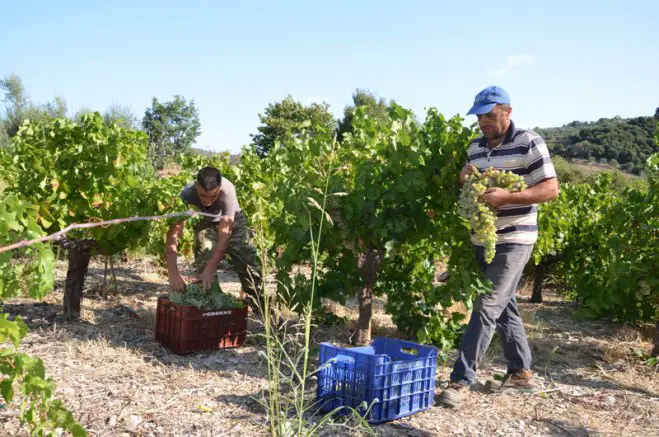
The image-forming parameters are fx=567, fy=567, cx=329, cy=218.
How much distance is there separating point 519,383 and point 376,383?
4.27 feet

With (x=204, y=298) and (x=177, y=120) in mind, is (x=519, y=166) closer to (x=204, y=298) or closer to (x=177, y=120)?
(x=204, y=298)

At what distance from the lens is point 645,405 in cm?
367

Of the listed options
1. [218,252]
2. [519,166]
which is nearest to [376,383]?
[519,166]

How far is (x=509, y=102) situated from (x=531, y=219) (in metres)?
0.73

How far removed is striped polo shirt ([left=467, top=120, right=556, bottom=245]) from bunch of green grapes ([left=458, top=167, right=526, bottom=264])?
0.41ft

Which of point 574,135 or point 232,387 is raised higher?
point 574,135

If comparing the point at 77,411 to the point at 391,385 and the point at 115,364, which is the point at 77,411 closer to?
the point at 115,364

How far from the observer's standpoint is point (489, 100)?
11.1 ft

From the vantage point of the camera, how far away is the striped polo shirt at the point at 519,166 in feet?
11.1

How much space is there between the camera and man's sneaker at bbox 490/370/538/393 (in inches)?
147

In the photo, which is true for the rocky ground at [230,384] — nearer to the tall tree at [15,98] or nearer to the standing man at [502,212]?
the standing man at [502,212]

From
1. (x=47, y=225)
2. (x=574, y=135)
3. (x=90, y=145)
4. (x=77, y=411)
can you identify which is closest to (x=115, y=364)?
(x=77, y=411)

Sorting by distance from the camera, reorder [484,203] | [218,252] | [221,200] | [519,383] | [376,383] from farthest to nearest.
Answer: [221,200]
[218,252]
[519,383]
[484,203]
[376,383]

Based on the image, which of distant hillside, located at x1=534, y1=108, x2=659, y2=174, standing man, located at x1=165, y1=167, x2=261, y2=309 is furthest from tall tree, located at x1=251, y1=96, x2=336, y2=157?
standing man, located at x1=165, y1=167, x2=261, y2=309
